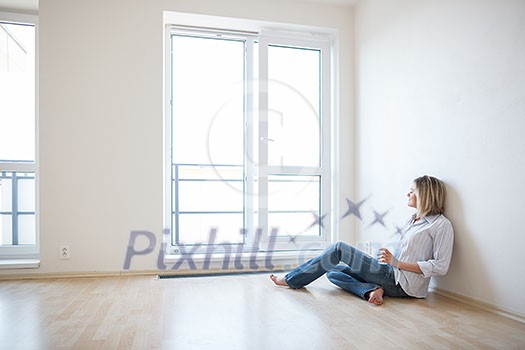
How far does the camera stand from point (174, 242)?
3.84m

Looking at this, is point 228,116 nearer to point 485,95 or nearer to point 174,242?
point 174,242

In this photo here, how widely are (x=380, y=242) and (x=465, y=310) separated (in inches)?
45.7

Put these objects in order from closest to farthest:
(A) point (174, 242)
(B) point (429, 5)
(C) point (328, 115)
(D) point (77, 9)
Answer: (B) point (429, 5), (D) point (77, 9), (A) point (174, 242), (C) point (328, 115)

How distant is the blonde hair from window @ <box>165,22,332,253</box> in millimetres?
1392

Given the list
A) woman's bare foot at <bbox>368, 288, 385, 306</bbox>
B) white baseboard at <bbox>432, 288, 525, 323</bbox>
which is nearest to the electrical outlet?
woman's bare foot at <bbox>368, 288, 385, 306</bbox>

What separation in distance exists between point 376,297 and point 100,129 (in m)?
2.53

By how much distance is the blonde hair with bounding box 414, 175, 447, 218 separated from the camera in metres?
2.69

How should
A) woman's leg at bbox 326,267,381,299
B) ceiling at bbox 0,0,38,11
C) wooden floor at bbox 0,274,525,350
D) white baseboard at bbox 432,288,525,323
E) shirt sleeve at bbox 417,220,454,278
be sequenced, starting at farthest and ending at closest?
ceiling at bbox 0,0,38,11
woman's leg at bbox 326,267,381,299
shirt sleeve at bbox 417,220,454,278
white baseboard at bbox 432,288,525,323
wooden floor at bbox 0,274,525,350

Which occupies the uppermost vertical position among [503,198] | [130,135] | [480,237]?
[130,135]

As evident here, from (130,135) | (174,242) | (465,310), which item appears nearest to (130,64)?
(130,135)

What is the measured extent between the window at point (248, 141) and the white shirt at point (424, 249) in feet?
4.65

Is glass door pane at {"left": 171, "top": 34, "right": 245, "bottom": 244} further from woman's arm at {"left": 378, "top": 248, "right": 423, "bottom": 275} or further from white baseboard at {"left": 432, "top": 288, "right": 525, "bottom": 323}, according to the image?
white baseboard at {"left": 432, "top": 288, "right": 525, "bottom": 323}

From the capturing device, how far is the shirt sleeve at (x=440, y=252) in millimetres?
2514

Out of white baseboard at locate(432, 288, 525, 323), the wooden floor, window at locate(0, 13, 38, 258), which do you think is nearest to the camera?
→ the wooden floor
